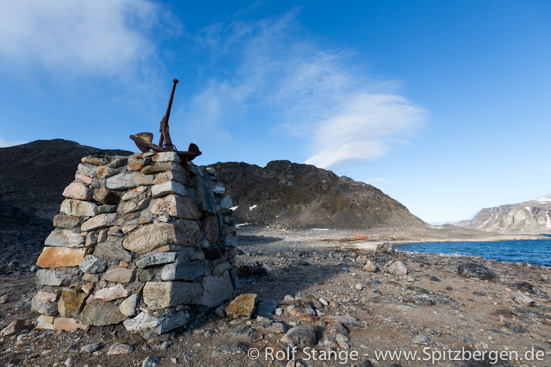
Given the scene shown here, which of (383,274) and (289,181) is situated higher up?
(289,181)

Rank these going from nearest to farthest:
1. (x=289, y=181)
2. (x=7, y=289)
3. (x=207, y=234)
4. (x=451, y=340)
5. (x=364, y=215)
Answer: (x=451, y=340), (x=207, y=234), (x=7, y=289), (x=364, y=215), (x=289, y=181)

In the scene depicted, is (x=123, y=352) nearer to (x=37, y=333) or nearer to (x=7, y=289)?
(x=37, y=333)

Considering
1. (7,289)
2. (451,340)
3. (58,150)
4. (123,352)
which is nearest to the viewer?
(123,352)

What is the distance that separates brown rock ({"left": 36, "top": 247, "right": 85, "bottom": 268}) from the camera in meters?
4.76

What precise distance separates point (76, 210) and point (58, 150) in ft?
244

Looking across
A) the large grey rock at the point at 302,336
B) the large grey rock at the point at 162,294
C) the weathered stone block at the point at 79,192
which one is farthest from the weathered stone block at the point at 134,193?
the large grey rock at the point at 302,336

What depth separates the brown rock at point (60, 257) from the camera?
4762 millimetres

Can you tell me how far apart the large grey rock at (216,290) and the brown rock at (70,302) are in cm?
214

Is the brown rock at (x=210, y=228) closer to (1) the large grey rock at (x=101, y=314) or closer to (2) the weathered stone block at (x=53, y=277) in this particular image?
(1) the large grey rock at (x=101, y=314)

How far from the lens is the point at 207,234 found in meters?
5.54

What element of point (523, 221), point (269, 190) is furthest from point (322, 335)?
point (523, 221)

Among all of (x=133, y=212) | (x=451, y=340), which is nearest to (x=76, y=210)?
(x=133, y=212)

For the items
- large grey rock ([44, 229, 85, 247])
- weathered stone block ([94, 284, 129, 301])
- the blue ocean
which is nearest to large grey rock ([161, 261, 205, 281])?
weathered stone block ([94, 284, 129, 301])

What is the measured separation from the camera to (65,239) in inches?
193
